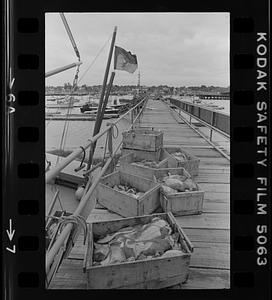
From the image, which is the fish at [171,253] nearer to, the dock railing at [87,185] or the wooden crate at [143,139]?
the dock railing at [87,185]

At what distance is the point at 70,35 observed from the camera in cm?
117

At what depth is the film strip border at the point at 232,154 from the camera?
1102 mm

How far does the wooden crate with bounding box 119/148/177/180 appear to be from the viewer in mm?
1598

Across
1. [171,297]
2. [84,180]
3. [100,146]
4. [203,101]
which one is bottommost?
[171,297]

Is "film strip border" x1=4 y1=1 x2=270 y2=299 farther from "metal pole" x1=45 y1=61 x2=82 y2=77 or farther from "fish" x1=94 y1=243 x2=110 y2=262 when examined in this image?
"fish" x1=94 y1=243 x2=110 y2=262

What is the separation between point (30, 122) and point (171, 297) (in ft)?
2.02

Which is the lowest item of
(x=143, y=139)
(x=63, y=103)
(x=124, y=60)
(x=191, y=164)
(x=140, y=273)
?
(x=140, y=273)

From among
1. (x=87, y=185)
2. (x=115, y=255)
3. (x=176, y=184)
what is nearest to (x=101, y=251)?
(x=115, y=255)

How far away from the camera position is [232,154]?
44.4 inches

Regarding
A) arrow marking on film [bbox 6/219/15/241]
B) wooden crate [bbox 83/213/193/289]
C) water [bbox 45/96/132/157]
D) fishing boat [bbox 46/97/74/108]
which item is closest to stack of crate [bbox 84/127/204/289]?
wooden crate [bbox 83/213/193/289]

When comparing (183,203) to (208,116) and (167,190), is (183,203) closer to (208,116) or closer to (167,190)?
(167,190)

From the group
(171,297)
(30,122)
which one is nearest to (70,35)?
(30,122)

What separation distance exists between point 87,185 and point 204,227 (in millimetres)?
435

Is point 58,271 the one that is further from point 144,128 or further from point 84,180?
point 144,128
